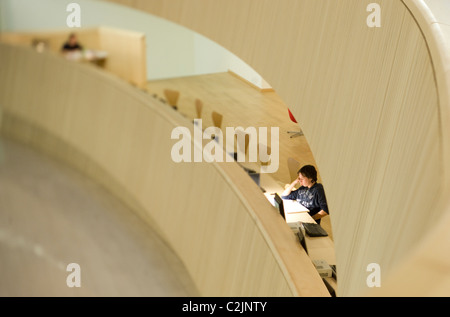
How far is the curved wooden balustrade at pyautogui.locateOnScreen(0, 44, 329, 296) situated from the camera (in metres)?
3.11

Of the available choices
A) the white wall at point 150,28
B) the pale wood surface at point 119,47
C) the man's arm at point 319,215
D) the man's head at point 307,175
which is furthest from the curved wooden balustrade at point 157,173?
the man's arm at point 319,215

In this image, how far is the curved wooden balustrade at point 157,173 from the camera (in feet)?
10.2

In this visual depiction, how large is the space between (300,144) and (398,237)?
1815mm

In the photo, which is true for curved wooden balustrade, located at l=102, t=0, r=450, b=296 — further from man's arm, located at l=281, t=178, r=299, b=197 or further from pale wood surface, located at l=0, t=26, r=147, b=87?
pale wood surface, located at l=0, t=26, r=147, b=87

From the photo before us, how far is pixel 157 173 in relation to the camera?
476 cm

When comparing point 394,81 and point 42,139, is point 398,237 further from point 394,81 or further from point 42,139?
point 42,139

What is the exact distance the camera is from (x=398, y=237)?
152 cm

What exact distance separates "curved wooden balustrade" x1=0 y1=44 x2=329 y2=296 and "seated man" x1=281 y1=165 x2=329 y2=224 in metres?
0.30

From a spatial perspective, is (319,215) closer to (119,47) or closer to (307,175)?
(307,175)

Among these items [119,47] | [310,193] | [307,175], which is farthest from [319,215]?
[119,47]

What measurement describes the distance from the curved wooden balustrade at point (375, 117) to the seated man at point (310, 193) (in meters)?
0.97

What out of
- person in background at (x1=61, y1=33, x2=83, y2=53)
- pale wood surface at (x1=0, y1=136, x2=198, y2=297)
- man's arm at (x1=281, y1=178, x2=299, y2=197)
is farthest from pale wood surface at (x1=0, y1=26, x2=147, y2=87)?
man's arm at (x1=281, y1=178, x2=299, y2=197)

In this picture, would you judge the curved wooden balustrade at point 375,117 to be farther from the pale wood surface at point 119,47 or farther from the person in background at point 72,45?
the person in background at point 72,45
